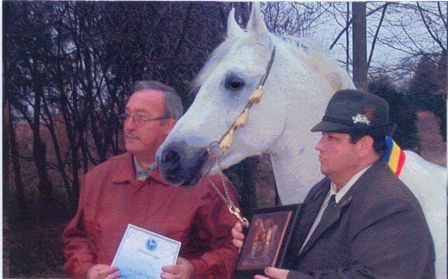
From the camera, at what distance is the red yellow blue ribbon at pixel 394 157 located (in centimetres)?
282

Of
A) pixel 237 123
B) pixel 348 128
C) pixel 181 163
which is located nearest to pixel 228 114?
pixel 237 123

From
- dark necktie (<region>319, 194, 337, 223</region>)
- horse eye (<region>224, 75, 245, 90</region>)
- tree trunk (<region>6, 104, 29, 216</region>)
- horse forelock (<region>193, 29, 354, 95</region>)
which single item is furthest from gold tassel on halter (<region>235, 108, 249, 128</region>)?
tree trunk (<region>6, 104, 29, 216</region>)

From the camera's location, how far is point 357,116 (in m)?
2.63

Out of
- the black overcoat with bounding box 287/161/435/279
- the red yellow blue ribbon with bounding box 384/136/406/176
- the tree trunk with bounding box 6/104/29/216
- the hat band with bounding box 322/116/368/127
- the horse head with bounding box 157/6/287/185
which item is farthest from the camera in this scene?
the tree trunk with bounding box 6/104/29/216

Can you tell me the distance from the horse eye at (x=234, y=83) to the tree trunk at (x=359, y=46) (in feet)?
1.91

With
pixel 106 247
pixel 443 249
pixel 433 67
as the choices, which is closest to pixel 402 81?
pixel 433 67

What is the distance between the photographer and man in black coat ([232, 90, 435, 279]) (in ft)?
7.76

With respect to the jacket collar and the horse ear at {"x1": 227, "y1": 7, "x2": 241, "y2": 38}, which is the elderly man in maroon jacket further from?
the jacket collar

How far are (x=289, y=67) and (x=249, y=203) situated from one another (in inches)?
A: 27.7

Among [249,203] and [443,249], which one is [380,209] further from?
[249,203]

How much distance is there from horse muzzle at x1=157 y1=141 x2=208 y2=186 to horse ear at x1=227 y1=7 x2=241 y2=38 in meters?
0.60

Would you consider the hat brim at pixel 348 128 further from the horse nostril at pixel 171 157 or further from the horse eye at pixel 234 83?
the horse nostril at pixel 171 157

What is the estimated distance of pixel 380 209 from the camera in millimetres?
2418

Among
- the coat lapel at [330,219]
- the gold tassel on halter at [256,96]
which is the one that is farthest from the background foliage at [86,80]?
the coat lapel at [330,219]
